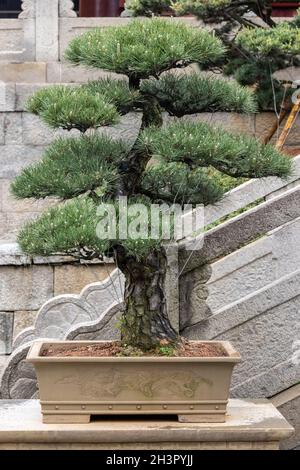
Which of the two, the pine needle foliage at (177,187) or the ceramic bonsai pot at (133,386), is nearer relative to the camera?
the ceramic bonsai pot at (133,386)

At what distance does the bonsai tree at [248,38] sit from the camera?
336 inches

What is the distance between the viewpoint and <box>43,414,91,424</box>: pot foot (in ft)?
15.3

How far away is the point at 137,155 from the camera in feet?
16.0

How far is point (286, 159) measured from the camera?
4.83 meters

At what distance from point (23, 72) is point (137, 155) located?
18.3 feet

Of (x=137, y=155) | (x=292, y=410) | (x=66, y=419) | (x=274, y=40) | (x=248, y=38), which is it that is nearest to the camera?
(x=66, y=419)

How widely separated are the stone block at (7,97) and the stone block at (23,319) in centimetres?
260

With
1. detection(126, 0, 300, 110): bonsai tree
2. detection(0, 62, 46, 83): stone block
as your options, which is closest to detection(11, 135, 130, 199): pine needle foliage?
detection(126, 0, 300, 110): bonsai tree

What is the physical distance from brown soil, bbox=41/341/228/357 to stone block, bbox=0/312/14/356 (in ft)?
8.66

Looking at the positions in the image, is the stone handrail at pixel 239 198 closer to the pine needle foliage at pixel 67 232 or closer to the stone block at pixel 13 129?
the pine needle foliage at pixel 67 232

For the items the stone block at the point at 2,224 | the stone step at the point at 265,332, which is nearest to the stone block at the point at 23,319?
the stone block at the point at 2,224

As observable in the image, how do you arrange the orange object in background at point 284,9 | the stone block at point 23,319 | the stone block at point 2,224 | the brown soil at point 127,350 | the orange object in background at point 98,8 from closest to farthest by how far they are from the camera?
the brown soil at point 127,350 < the stone block at point 23,319 < the stone block at point 2,224 < the orange object in background at point 284,9 < the orange object in background at point 98,8

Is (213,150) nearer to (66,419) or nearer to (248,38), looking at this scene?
(66,419)

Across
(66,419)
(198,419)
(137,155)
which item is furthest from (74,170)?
(198,419)
